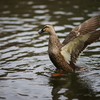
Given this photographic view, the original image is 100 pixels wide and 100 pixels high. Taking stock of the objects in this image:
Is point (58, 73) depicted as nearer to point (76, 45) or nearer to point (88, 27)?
point (76, 45)

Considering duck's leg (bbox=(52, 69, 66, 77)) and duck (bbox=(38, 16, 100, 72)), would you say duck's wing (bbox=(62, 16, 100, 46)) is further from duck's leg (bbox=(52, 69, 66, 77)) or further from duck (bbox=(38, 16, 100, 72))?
duck's leg (bbox=(52, 69, 66, 77))

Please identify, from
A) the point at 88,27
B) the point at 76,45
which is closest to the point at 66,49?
the point at 76,45

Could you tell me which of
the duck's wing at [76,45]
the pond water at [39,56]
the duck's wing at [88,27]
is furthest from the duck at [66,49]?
the duck's wing at [88,27]

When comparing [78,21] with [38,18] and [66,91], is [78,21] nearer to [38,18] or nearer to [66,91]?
[38,18]

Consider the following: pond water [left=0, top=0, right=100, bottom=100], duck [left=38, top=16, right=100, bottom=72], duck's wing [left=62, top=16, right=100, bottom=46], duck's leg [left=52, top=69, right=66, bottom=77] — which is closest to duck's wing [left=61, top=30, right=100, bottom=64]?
duck [left=38, top=16, right=100, bottom=72]

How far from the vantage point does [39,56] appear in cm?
809

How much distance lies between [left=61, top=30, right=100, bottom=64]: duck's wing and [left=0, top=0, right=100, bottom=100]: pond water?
466 mm

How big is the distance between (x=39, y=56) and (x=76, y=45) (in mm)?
1982

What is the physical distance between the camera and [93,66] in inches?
280

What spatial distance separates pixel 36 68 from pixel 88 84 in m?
1.76

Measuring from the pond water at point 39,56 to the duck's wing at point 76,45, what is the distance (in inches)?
18.3

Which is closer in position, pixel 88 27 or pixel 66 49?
pixel 66 49

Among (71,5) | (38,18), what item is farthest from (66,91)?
(71,5)

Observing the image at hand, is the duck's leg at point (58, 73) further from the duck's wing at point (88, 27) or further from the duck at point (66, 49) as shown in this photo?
the duck's wing at point (88, 27)
